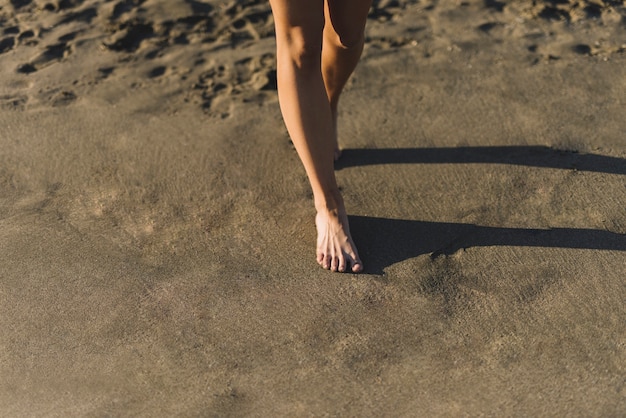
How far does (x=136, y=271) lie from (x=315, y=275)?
2.17 ft

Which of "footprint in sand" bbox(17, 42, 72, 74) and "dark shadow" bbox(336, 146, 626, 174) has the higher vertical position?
"footprint in sand" bbox(17, 42, 72, 74)

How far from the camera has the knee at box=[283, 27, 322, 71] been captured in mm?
2844

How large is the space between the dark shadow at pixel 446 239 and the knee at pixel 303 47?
70cm

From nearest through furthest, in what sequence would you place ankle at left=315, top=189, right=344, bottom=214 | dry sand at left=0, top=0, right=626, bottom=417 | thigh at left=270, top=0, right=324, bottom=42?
dry sand at left=0, top=0, right=626, bottom=417 → thigh at left=270, top=0, right=324, bottom=42 → ankle at left=315, top=189, right=344, bottom=214

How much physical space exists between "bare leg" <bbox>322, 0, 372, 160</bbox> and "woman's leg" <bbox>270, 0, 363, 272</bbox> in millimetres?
261

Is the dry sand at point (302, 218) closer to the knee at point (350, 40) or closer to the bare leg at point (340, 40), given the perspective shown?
the bare leg at point (340, 40)

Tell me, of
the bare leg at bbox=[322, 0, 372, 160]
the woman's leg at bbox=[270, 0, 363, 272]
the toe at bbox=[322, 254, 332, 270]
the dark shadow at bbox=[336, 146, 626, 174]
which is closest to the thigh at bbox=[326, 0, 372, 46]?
the bare leg at bbox=[322, 0, 372, 160]

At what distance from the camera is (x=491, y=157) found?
142 inches

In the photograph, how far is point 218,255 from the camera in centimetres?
314

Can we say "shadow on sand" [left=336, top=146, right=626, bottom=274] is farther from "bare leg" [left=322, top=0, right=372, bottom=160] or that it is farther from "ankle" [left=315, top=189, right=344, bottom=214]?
"bare leg" [left=322, top=0, right=372, bottom=160]

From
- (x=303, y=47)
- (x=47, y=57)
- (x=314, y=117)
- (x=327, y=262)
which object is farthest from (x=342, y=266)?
(x=47, y=57)

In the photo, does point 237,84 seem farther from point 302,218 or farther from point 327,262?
point 327,262

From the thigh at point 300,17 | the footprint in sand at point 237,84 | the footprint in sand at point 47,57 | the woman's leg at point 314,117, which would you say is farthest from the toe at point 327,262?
the footprint in sand at point 47,57

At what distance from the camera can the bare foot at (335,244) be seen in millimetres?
3031
